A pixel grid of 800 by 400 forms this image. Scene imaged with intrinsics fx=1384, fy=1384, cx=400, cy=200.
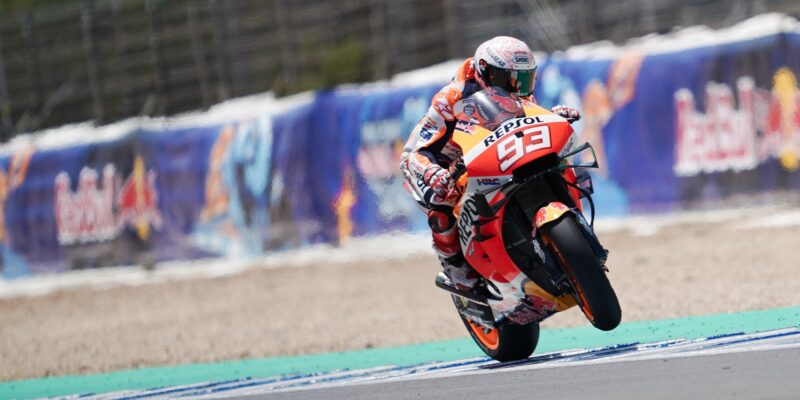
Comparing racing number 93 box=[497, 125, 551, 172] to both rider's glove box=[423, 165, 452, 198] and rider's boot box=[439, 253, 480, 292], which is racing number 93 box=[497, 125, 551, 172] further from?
rider's boot box=[439, 253, 480, 292]

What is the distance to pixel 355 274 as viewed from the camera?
16.2m

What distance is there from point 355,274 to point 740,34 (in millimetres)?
5127

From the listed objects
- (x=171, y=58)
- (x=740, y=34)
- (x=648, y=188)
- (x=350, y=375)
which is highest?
(x=171, y=58)

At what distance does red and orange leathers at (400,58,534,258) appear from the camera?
23.5 ft

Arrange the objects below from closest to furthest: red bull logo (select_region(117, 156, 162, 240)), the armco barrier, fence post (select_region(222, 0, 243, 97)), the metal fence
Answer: the armco barrier
the metal fence
red bull logo (select_region(117, 156, 162, 240))
fence post (select_region(222, 0, 243, 97))

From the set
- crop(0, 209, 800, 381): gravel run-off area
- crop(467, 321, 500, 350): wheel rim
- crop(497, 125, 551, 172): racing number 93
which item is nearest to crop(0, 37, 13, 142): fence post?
crop(0, 209, 800, 381): gravel run-off area

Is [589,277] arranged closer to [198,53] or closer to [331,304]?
[331,304]

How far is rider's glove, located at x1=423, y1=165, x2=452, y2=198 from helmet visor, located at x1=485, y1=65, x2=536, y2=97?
1.72ft

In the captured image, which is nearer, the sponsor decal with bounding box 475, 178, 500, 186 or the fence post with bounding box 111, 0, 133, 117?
the sponsor decal with bounding box 475, 178, 500, 186

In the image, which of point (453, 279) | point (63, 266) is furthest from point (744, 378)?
point (63, 266)

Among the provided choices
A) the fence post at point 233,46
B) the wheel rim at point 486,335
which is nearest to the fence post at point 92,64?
the fence post at point 233,46

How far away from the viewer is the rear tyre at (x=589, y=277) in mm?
6082

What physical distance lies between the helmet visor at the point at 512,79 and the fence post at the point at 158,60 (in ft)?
50.5

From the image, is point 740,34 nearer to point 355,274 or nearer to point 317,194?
point 355,274
